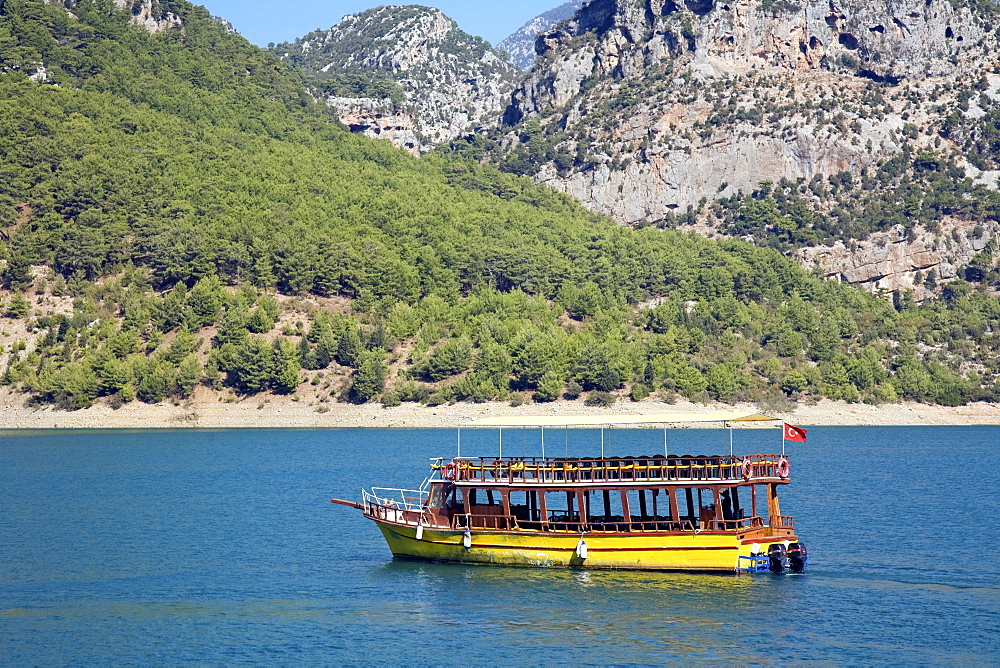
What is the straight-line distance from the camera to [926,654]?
45031mm

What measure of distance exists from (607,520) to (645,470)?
337 centimetres

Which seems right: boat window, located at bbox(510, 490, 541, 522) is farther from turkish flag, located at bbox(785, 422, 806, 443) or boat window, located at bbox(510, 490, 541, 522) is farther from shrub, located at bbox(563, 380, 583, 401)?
shrub, located at bbox(563, 380, 583, 401)

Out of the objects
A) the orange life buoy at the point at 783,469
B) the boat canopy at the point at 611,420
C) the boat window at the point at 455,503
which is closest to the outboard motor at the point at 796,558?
the orange life buoy at the point at 783,469

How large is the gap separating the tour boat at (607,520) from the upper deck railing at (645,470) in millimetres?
53

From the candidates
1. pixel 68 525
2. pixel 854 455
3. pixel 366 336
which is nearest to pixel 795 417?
pixel 854 455

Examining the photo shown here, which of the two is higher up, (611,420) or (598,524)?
(611,420)

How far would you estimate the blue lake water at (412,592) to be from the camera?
45.8m

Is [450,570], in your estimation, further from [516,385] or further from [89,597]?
[516,385]

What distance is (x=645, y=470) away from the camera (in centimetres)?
5772

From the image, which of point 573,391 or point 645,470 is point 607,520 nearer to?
point 645,470

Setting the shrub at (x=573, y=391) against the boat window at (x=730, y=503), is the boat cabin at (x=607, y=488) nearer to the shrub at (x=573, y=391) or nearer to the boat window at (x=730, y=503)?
the boat window at (x=730, y=503)

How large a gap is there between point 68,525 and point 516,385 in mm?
102114

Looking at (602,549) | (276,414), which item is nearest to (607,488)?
(602,549)

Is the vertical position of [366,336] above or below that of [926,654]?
above
